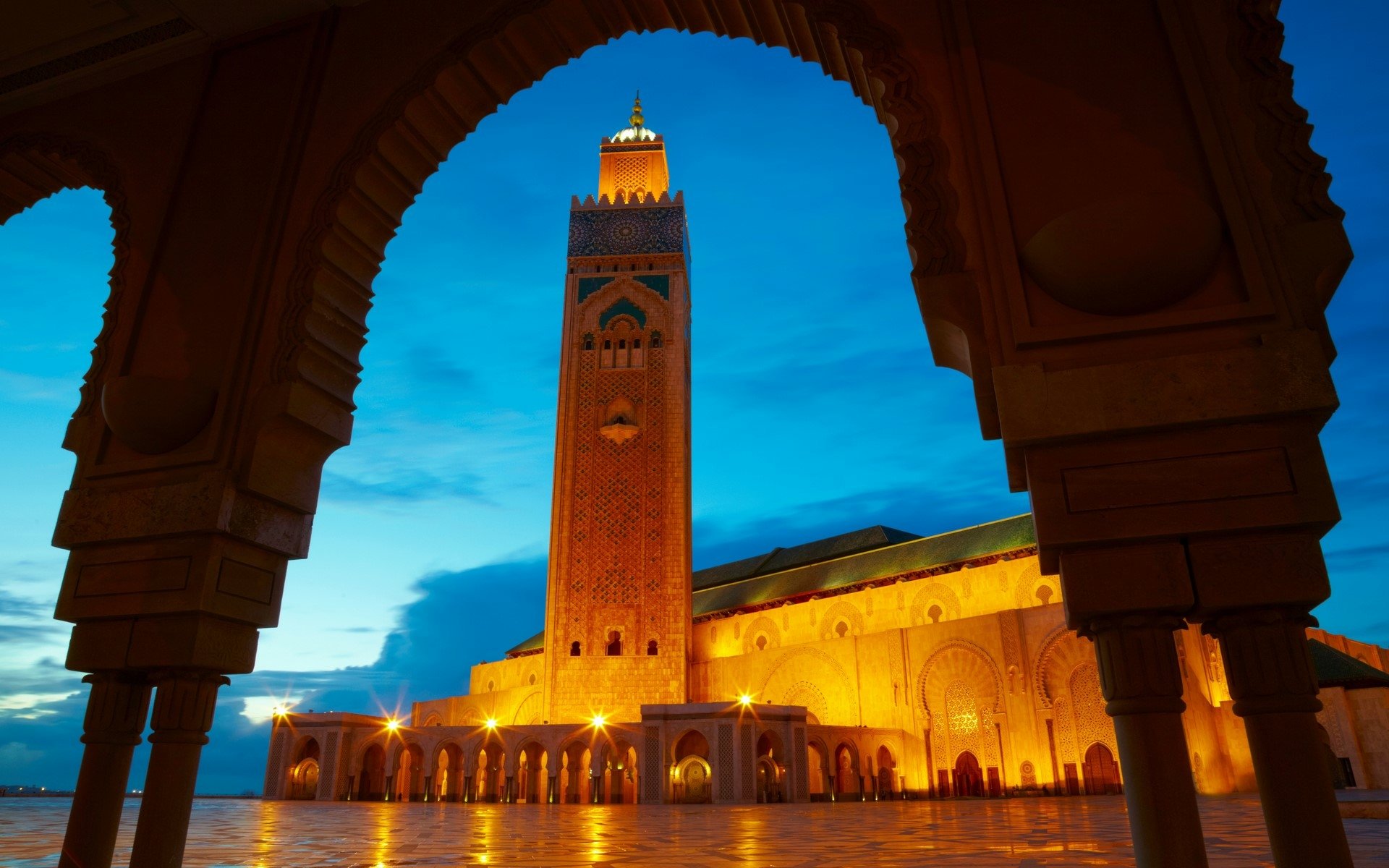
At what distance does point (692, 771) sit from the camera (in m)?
12.3

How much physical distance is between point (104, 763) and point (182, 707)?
0.29 meters

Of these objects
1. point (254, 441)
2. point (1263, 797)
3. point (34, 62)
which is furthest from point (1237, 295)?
point (34, 62)

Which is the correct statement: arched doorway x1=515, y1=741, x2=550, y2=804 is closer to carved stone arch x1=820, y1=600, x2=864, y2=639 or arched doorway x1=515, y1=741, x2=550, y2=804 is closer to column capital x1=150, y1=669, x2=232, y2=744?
carved stone arch x1=820, y1=600, x2=864, y2=639

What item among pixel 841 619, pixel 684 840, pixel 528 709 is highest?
pixel 841 619

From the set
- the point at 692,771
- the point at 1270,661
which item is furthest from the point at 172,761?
the point at 692,771

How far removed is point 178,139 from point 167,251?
456 mm

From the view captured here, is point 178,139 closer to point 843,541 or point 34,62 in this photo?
point 34,62

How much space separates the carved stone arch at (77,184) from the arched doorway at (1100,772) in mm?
13184

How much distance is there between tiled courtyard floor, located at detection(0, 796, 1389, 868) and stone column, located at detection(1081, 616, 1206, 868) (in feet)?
4.10

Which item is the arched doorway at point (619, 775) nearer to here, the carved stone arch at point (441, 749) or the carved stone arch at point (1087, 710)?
the carved stone arch at point (441, 749)

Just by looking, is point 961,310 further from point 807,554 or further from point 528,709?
point 807,554

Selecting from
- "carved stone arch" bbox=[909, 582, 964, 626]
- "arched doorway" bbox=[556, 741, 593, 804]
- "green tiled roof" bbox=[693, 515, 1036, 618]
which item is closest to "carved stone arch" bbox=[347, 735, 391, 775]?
"arched doorway" bbox=[556, 741, 593, 804]

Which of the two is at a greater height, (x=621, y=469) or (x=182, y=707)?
(x=621, y=469)

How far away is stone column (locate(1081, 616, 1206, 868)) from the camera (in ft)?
5.45
